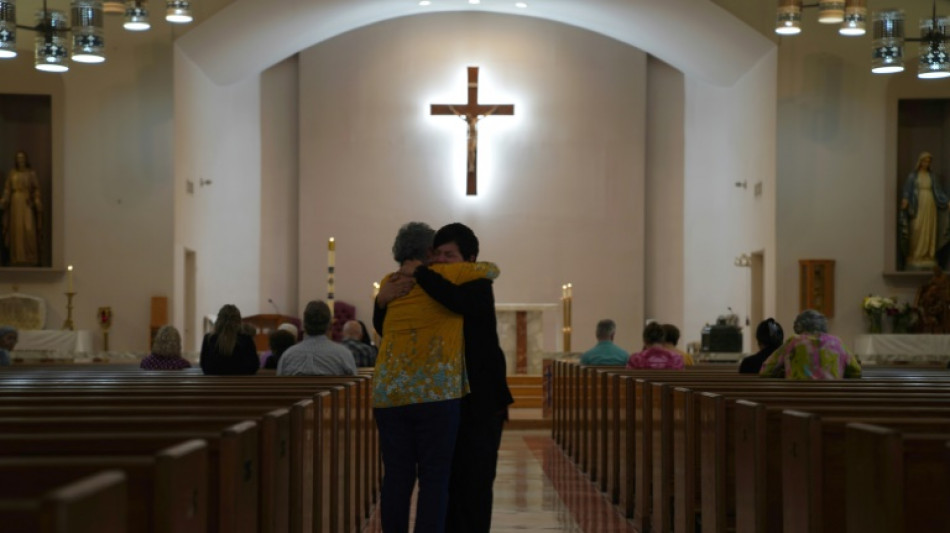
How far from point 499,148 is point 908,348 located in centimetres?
639

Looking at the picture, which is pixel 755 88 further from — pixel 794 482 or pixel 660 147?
pixel 794 482

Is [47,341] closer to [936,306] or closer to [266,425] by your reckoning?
[936,306]

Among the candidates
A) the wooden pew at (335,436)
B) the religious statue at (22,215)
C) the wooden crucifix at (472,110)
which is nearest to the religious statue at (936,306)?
the wooden crucifix at (472,110)

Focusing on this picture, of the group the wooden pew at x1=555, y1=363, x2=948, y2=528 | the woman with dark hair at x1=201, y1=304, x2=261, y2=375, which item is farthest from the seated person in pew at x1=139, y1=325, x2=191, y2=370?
the wooden pew at x1=555, y1=363, x2=948, y2=528

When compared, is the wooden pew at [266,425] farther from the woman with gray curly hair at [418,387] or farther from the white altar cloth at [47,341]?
the white altar cloth at [47,341]

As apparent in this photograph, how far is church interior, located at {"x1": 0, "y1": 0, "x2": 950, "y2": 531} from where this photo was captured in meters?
13.5

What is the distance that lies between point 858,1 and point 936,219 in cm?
406

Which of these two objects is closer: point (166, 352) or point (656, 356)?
point (166, 352)

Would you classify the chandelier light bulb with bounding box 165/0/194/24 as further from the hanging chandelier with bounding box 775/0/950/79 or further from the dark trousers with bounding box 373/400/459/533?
the dark trousers with bounding box 373/400/459/533

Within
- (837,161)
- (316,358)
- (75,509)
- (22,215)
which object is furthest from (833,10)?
(75,509)

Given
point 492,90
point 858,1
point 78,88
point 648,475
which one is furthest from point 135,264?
point 648,475

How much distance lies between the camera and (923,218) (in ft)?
44.8

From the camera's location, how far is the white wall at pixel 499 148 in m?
17.3

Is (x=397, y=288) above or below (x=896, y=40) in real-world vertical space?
below
